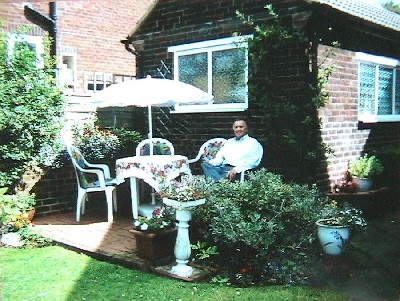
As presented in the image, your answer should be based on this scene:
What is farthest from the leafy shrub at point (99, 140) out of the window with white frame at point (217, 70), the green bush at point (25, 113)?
the window with white frame at point (217, 70)

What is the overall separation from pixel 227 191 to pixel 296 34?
2800 millimetres

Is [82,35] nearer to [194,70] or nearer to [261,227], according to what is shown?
[194,70]

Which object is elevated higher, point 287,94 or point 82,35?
point 82,35

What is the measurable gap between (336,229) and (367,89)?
169 inches

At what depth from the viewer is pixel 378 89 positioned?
8.51m

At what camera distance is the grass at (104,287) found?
4.13 metres

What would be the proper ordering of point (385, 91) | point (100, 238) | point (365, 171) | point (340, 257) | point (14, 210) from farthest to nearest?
point (385, 91) < point (365, 171) < point (100, 238) < point (14, 210) < point (340, 257)

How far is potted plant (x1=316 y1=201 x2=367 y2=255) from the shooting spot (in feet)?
16.1

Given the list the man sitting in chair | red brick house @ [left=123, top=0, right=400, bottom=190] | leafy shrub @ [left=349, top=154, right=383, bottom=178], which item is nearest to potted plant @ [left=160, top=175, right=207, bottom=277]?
the man sitting in chair

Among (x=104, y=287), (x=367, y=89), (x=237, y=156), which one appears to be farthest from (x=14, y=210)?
(x=367, y=89)

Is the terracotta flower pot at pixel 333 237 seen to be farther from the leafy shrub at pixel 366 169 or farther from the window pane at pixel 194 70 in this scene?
the window pane at pixel 194 70

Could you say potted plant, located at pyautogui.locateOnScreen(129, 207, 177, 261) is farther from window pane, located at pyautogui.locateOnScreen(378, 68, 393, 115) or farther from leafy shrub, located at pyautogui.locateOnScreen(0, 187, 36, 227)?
window pane, located at pyautogui.locateOnScreen(378, 68, 393, 115)

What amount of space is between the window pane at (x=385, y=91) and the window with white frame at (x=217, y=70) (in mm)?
3061

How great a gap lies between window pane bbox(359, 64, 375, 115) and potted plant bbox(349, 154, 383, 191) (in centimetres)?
137
